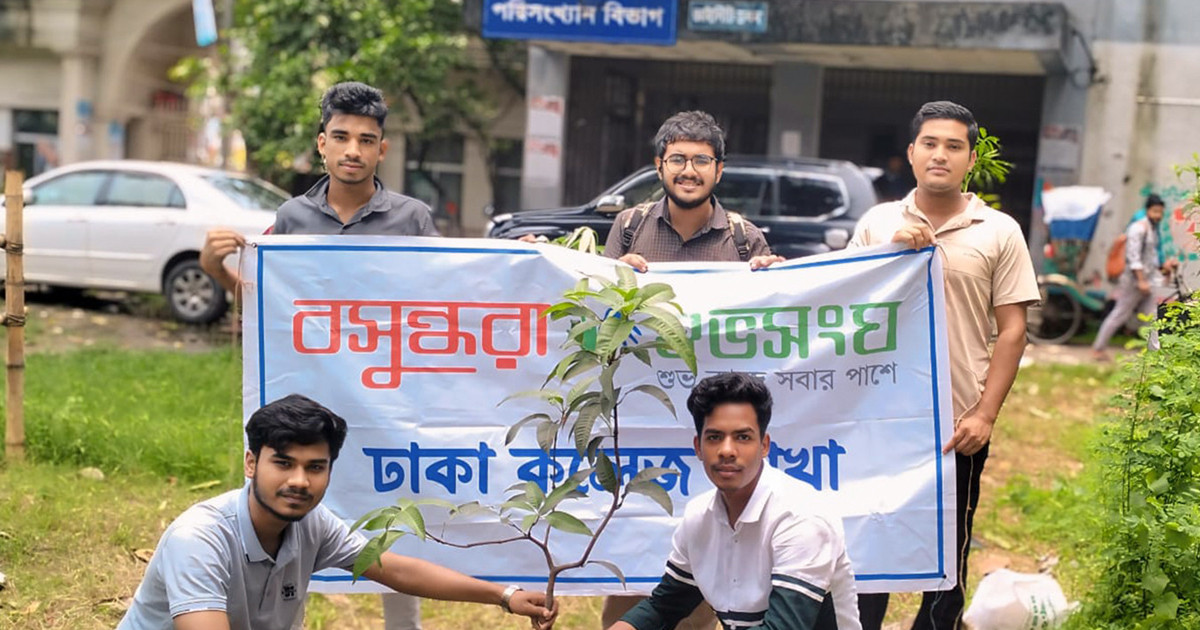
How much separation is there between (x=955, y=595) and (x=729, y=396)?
1.42 metres

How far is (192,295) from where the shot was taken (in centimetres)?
1104

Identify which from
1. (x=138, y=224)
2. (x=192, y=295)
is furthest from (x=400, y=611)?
(x=138, y=224)

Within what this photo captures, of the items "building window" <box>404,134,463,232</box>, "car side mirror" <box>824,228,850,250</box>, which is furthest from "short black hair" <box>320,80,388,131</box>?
"building window" <box>404,134,463,232</box>

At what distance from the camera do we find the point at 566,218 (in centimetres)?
558

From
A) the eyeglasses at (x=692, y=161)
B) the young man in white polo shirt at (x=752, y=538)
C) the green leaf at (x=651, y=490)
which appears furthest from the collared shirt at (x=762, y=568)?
the eyeglasses at (x=692, y=161)

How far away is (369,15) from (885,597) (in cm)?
1172

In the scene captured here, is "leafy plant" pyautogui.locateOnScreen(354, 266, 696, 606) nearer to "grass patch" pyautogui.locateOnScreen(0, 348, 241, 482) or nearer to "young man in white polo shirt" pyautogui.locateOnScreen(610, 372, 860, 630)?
"young man in white polo shirt" pyautogui.locateOnScreen(610, 372, 860, 630)

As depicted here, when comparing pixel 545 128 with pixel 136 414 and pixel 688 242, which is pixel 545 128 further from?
pixel 688 242

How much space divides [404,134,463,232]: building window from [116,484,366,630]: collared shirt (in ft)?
47.9

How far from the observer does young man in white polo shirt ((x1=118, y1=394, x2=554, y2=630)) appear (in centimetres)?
272

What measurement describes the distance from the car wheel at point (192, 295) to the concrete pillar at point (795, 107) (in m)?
7.06

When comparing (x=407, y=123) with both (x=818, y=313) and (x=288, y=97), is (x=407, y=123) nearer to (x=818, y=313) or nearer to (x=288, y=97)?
(x=288, y=97)

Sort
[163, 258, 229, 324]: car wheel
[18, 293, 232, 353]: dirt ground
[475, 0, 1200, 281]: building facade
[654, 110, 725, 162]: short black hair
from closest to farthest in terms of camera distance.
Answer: [654, 110, 725, 162]: short black hair < [18, 293, 232, 353]: dirt ground < [163, 258, 229, 324]: car wheel < [475, 0, 1200, 281]: building facade

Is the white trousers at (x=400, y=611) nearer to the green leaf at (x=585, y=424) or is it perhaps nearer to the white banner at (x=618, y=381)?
the white banner at (x=618, y=381)
